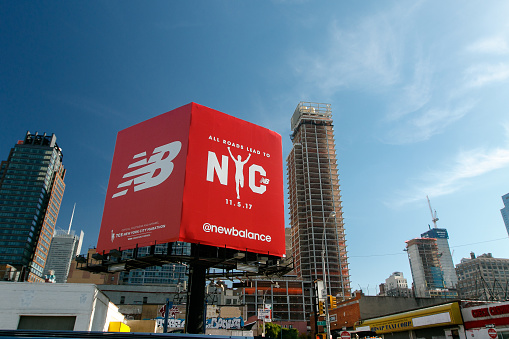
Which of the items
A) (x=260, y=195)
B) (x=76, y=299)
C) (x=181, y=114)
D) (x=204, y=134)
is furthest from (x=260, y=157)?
(x=76, y=299)

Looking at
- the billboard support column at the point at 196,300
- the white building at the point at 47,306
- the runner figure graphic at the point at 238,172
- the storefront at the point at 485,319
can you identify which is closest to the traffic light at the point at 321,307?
the storefront at the point at 485,319

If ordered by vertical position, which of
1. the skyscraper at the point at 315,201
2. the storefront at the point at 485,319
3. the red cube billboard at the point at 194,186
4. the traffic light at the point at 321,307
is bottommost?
the storefront at the point at 485,319

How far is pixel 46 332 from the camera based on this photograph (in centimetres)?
1030

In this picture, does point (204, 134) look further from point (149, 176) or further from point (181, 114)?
point (149, 176)

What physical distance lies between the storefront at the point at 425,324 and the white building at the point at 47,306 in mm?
18514

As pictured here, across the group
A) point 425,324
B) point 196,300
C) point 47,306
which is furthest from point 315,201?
point 47,306

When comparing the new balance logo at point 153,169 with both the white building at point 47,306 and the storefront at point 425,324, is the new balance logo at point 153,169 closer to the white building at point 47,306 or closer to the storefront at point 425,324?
the white building at point 47,306

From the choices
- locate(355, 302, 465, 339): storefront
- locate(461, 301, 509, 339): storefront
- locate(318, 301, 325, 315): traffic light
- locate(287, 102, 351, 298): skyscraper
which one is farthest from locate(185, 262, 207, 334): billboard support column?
locate(287, 102, 351, 298): skyscraper

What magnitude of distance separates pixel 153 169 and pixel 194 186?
3756 mm

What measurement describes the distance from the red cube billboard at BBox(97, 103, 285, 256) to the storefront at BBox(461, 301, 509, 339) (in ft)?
51.9

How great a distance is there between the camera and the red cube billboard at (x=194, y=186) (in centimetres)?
2388

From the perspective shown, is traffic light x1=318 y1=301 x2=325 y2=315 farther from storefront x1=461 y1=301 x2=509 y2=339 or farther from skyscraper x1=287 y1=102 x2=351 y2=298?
skyscraper x1=287 y1=102 x2=351 y2=298

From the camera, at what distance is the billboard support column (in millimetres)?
24891

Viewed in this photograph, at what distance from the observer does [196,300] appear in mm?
25938
